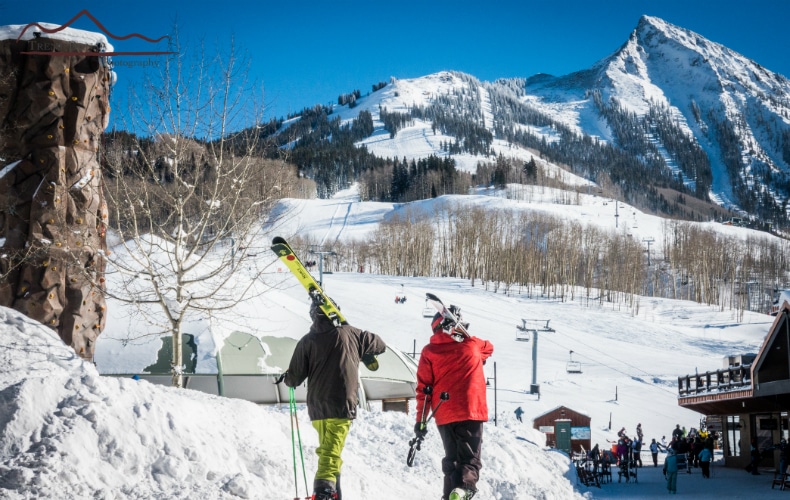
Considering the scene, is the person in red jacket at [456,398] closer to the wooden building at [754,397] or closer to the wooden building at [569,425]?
the wooden building at [754,397]

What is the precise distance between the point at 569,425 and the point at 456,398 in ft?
65.4

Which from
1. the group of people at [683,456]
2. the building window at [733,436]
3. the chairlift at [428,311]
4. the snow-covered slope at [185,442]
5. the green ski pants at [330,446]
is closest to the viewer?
the snow-covered slope at [185,442]

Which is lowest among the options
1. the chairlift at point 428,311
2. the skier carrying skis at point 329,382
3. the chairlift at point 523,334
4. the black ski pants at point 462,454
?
the chairlift at point 523,334

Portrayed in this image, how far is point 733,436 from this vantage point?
23.2 metres

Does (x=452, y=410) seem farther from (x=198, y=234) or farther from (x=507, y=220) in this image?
(x=507, y=220)

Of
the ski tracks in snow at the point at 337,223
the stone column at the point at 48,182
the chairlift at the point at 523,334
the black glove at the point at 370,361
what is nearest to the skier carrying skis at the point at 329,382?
the black glove at the point at 370,361

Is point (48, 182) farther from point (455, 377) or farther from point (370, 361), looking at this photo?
point (455, 377)

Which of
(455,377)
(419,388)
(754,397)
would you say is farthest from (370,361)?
(754,397)

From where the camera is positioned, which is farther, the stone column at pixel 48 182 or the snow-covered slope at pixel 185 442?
the stone column at pixel 48 182

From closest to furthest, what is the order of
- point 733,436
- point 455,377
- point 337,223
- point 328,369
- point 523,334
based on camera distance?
point 328,369 < point 455,377 < point 733,436 < point 523,334 < point 337,223

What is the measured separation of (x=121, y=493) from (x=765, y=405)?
1895cm

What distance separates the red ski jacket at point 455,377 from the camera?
6.34 metres

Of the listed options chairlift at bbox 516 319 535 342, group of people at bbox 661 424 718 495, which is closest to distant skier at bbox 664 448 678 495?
group of people at bbox 661 424 718 495

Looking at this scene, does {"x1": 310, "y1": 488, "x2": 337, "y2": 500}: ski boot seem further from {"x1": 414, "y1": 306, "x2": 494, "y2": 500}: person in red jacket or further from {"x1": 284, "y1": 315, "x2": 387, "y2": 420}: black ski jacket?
{"x1": 414, "y1": 306, "x2": 494, "y2": 500}: person in red jacket
